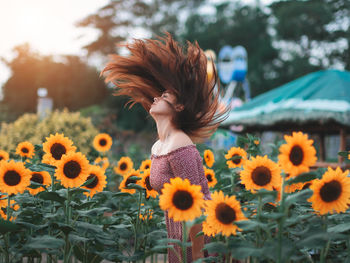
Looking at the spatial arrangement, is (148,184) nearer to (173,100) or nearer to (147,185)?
(147,185)

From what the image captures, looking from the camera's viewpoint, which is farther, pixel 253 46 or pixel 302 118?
pixel 253 46

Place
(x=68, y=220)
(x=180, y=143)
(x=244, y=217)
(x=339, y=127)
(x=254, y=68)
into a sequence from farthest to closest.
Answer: (x=254, y=68), (x=339, y=127), (x=180, y=143), (x=68, y=220), (x=244, y=217)

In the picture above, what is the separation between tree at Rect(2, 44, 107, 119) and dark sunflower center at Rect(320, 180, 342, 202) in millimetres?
28285

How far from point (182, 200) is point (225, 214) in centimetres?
17

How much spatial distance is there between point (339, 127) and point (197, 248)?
6767 mm

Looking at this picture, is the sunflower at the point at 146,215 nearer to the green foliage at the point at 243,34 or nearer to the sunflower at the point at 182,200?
the sunflower at the point at 182,200

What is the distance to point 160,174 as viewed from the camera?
2.13 m

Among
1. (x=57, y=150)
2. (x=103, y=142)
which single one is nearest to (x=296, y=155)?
(x=57, y=150)

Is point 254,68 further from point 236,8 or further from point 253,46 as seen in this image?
point 236,8

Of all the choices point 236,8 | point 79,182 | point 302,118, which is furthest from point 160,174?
point 236,8

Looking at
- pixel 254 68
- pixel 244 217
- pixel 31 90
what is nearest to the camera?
pixel 244 217

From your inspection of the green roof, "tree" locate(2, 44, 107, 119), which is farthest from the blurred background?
the green roof

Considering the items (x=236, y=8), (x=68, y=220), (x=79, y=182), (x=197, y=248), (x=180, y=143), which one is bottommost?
(x=197, y=248)

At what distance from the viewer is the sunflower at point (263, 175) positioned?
62.9 inches
